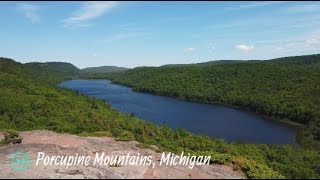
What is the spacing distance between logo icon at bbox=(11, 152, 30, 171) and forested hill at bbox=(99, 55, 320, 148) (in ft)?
178

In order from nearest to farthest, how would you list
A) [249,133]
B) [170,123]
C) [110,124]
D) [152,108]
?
[110,124] → [249,133] → [170,123] → [152,108]

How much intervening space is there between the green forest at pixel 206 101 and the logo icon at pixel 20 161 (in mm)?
9358

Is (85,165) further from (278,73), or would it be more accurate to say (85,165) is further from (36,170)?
(278,73)

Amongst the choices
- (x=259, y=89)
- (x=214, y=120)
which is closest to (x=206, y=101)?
(x=259, y=89)

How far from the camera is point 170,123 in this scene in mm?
89312

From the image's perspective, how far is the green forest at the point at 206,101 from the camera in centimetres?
3603

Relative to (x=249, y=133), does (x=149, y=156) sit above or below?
above


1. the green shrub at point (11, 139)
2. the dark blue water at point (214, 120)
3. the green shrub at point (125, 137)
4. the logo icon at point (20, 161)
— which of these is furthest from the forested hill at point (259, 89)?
the logo icon at point (20, 161)

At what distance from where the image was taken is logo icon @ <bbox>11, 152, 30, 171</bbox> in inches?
1047

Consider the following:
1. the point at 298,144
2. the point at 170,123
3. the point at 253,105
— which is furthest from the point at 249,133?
the point at 253,105

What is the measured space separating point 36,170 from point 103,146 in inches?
311

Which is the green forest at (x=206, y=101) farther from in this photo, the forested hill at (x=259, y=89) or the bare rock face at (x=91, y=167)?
the bare rock face at (x=91, y=167)

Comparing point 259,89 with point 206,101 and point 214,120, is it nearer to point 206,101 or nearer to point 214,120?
point 206,101

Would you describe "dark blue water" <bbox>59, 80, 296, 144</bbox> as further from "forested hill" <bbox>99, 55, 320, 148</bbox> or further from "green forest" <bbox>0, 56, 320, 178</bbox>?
"green forest" <bbox>0, 56, 320, 178</bbox>
